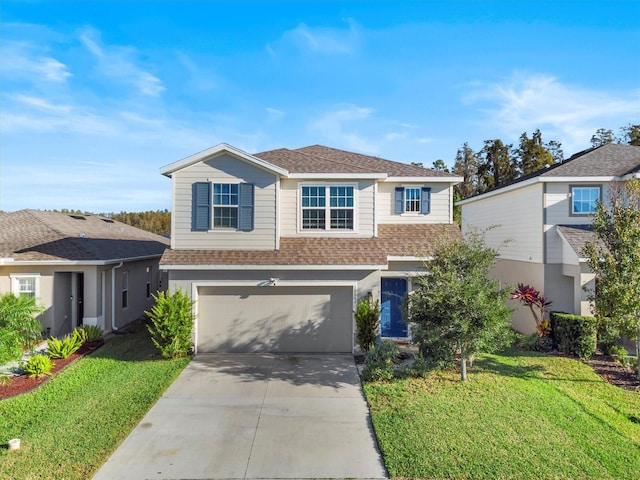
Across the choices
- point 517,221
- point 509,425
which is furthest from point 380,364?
point 517,221

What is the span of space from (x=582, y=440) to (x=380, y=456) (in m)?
3.58

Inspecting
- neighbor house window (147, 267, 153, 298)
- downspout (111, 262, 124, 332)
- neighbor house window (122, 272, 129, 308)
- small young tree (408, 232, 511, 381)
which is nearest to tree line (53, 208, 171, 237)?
neighbor house window (147, 267, 153, 298)

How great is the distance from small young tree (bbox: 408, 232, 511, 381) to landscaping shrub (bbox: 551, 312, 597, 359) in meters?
3.43

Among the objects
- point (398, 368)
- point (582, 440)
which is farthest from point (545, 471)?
point (398, 368)

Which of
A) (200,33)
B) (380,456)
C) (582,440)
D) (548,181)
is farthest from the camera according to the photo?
(200,33)

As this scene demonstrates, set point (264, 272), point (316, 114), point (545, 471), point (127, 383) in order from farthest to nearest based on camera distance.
Answer: point (316, 114) → point (264, 272) → point (127, 383) → point (545, 471)

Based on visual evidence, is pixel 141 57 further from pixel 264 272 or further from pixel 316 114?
pixel 264 272

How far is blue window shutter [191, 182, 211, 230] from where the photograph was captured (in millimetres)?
11242

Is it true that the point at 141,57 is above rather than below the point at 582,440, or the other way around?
above

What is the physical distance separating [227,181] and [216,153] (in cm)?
91

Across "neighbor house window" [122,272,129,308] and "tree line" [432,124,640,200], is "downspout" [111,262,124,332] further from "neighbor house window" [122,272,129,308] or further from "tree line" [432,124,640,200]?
"tree line" [432,124,640,200]

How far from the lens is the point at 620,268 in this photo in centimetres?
872

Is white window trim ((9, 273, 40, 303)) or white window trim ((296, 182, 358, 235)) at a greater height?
white window trim ((296, 182, 358, 235))

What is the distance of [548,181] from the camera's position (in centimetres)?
1284
